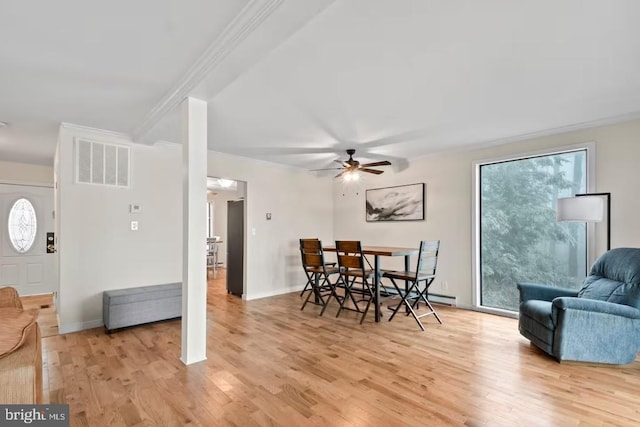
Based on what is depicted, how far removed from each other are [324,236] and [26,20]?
515 centimetres

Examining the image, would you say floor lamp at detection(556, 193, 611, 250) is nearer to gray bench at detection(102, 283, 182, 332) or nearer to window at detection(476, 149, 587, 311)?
window at detection(476, 149, 587, 311)

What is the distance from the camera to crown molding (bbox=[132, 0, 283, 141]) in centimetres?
161

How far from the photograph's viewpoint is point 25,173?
5.32 m

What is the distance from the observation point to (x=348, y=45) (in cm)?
201

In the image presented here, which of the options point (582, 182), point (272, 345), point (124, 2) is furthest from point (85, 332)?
point (582, 182)

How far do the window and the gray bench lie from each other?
13.4 feet

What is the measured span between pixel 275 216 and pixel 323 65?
362 cm

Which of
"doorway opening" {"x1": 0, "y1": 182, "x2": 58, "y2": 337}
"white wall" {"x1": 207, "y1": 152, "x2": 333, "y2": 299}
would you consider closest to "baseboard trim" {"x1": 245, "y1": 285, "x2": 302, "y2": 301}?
"white wall" {"x1": 207, "y1": 152, "x2": 333, "y2": 299}

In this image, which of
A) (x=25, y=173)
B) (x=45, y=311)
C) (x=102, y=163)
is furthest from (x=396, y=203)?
(x=25, y=173)

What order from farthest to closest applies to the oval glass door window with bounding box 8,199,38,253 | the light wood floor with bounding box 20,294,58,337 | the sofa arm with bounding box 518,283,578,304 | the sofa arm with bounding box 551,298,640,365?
1. the oval glass door window with bounding box 8,199,38,253
2. the light wood floor with bounding box 20,294,58,337
3. the sofa arm with bounding box 518,283,578,304
4. the sofa arm with bounding box 551,298,640,365

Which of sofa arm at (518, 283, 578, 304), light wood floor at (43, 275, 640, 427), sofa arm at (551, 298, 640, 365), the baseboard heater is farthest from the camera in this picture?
the baseboard heater

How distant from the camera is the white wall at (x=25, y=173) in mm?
5117

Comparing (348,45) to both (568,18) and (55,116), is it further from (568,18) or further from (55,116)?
(55,116)

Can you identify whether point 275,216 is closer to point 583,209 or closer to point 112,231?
point 112,231
